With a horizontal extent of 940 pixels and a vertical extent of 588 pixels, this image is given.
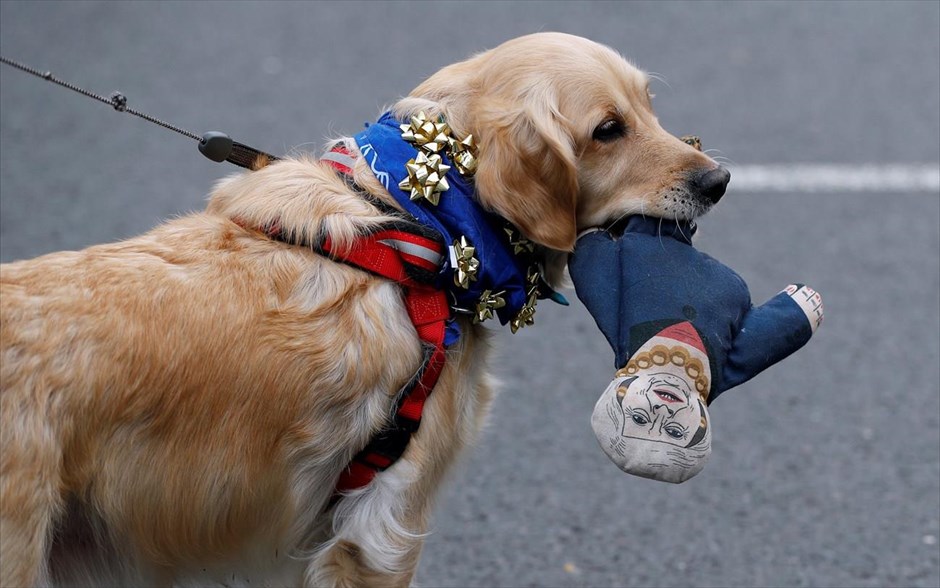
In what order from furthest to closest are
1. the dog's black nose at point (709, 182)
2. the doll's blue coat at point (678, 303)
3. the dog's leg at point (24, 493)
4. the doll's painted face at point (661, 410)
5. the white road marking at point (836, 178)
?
the white road marking at point (836, 178) → the dog's black nose at point (709, 182) → the doll's blue coat at point (678, 303) → the doll's painted face at point (661, 410) → the dog's leg at point (24, 493)

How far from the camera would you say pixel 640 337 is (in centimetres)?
254

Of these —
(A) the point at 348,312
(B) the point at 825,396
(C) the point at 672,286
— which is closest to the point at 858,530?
(B) the point at 825,396

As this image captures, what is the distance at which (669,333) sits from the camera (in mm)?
2527

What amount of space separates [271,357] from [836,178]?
14.9ft

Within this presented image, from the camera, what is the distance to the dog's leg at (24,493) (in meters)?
2.31

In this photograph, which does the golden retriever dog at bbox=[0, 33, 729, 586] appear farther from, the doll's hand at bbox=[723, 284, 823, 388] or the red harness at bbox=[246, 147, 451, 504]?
the doll's hand at bbox=[723, 284, 823, 388]

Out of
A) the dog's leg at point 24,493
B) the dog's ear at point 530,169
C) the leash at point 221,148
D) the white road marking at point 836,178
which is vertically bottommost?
the dog's leg at point 24,493

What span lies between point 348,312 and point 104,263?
549 mm

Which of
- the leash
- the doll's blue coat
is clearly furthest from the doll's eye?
the leash

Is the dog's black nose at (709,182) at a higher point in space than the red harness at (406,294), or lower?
higher

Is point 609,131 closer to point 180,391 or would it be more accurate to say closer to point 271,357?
point 271,357

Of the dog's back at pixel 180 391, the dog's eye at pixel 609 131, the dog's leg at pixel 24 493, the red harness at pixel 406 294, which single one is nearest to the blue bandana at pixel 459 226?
the red harness at pixel 406 294

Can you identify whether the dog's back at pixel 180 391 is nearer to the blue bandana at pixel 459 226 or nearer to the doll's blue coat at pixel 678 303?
the blue bandana at pixel 459 226

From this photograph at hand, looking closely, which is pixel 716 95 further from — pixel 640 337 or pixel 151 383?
pixel 151 383
